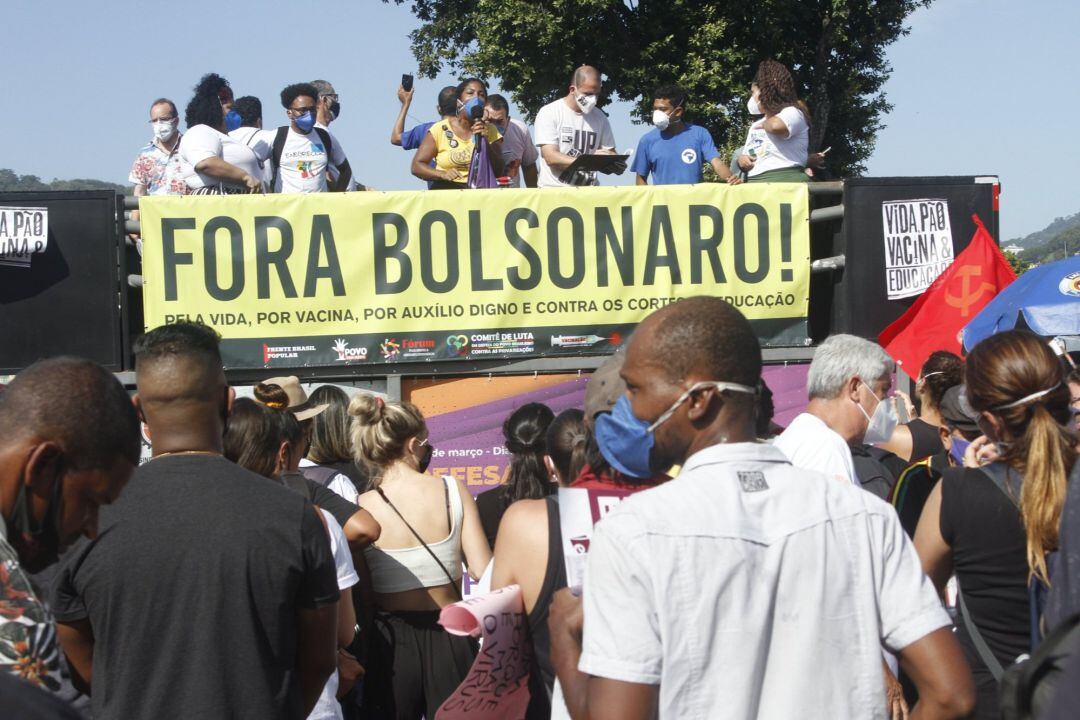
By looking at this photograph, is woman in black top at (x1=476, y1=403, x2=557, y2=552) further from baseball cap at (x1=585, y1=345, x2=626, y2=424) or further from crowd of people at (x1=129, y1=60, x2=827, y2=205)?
crowd of people at (x1=129, y1=60, x2=827, y2=205)

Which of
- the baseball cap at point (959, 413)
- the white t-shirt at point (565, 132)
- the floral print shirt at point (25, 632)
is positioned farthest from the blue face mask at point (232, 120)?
the floral print shirt at point (25, 632)

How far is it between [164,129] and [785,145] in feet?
15.8

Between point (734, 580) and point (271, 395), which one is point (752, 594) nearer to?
point (734, 580)

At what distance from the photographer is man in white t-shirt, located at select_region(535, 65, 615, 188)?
9023 millimetres

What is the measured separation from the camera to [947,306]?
736 centimetres

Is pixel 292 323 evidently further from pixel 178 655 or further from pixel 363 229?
pixel 178 655

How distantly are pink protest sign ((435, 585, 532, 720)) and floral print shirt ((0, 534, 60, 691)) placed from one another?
1671 millimetres

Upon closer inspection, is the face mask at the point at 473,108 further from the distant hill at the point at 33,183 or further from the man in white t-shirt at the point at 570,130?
the distant hill at the point at 33,183

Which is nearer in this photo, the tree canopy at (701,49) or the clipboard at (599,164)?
the clipboard at (599,164)

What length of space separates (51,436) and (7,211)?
597 centimetres

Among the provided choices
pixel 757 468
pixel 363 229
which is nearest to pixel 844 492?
pixel 757 468

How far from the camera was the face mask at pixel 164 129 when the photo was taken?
30.5ft

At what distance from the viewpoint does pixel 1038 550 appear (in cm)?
311

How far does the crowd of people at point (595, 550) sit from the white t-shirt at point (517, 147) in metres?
4.96
